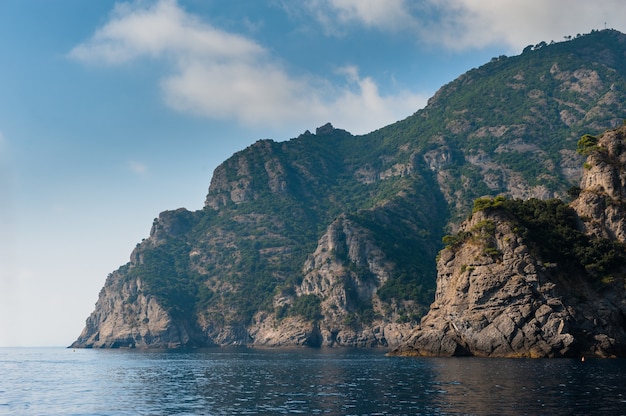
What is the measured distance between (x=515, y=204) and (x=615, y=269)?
27.8 metres

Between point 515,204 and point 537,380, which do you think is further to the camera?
point 515,204

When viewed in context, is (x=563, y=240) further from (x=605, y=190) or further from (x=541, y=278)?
(x=605, y=190)

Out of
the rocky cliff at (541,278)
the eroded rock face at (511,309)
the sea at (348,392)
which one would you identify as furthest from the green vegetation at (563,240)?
the sea at (348,392)

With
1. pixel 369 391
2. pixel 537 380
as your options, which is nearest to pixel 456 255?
pixel 537 380

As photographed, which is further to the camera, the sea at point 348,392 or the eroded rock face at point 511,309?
the eroded rock face at point 511,309

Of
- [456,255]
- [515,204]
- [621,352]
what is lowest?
[621,352]

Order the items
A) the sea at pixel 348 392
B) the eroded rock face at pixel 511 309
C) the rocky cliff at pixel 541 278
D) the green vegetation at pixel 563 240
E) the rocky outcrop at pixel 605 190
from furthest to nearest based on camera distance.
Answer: the rocky outcrop at pixel 605 190
the green vegetation at pixel 563 240
the rocky cliff at pixel 541 278
the eroded rock face at pixel 511 309
the sea at pixel 348 392

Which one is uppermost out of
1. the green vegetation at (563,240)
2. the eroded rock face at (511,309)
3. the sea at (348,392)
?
the green vegetation at (563,240)

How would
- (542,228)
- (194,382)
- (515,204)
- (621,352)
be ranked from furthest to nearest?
1. (515,204)
2. (542,228)
3. (621,352)
4. (194,382)

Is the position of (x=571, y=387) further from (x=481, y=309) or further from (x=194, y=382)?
(x=481, y=309)

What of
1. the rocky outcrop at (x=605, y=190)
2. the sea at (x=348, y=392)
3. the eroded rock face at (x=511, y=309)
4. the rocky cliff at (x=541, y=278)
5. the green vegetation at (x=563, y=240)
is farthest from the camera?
the rocky outcrop at (x=605, y=190)

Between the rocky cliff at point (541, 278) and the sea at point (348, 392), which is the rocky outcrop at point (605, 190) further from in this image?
the sea at point (348, 392)

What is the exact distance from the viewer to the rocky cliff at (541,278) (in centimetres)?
12225

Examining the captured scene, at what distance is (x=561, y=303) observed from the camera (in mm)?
123250
